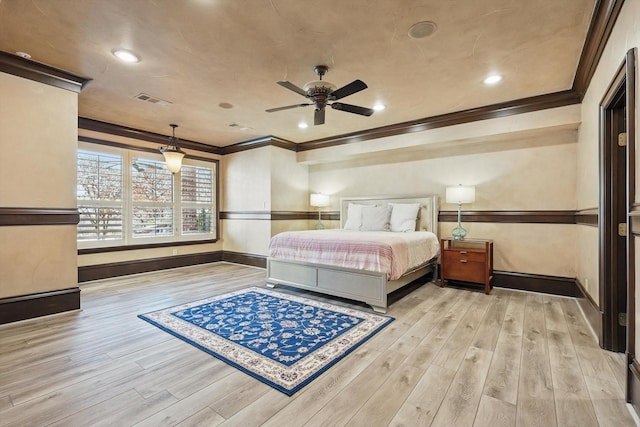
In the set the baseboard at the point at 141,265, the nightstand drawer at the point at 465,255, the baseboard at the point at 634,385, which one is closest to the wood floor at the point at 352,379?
the baseboard at the point at 634,385

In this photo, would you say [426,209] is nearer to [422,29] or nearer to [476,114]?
[476,114]

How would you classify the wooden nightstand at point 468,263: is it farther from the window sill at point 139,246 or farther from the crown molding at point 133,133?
the crown molding at point 133,133

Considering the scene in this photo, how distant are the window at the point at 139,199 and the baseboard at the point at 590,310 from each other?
615 centimetres

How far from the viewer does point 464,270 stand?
4270 mm

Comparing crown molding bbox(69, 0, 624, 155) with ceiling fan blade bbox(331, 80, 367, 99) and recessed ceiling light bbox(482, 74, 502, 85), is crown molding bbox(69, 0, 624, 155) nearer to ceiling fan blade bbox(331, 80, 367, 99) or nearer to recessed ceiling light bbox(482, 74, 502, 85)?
recessed ceiling light bbox(482, 74, 502, 85)

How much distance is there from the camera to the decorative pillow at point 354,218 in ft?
17.6

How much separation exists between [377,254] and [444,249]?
61.8 inches

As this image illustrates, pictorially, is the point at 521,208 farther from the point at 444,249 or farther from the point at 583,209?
the point at 444,249

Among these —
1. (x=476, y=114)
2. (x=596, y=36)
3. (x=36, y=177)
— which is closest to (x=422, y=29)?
(x=596, y=36)

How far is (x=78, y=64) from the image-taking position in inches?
120

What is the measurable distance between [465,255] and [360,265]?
5.63 feet

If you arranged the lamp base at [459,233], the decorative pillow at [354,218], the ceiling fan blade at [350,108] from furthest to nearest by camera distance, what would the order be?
1. the decorative pillow at [354,218]
2. the lamp base at [459,233]
3. the ceiling fan blade at [350,108]

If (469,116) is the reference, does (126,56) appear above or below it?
above

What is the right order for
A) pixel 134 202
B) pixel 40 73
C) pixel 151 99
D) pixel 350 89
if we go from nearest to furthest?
1. pixel 350 89
2. pixel 40 73
3. pixel 151 99
4. pixel 134 202
